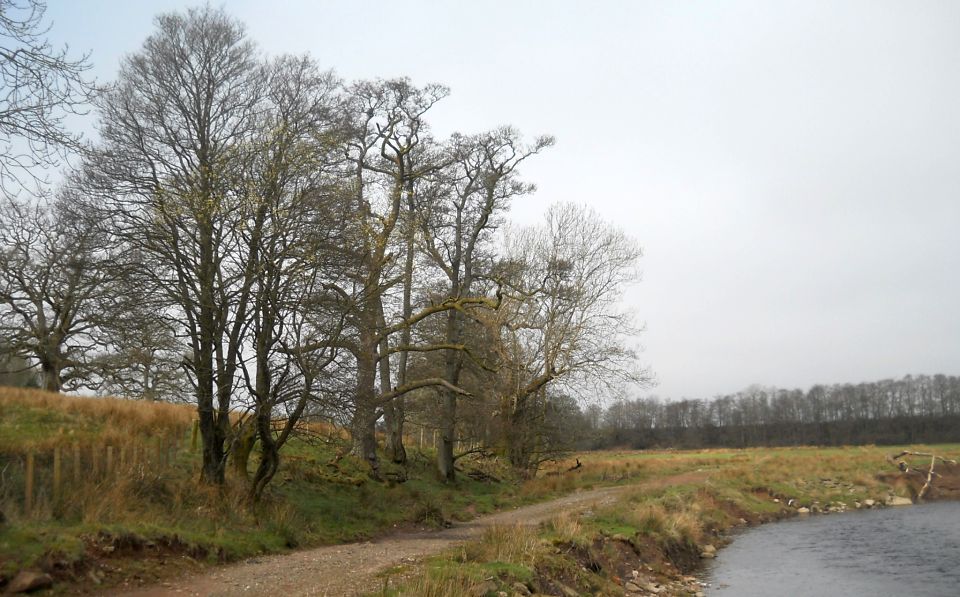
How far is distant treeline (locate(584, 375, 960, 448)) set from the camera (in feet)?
A: 237

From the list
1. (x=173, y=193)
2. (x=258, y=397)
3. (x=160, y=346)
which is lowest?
(x=258, y=397)

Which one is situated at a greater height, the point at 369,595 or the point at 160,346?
the point at 160,346

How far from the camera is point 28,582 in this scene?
25.8 feet

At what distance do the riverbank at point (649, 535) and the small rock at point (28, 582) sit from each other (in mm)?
3961

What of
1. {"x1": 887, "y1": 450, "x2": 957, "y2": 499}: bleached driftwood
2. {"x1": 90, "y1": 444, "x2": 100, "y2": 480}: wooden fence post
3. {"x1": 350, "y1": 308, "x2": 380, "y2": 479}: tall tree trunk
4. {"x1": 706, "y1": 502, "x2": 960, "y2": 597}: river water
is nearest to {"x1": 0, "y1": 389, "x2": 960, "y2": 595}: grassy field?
{"x1": 90, "y1": 444, "x2": 100, "y2": 480}: wooden fence post

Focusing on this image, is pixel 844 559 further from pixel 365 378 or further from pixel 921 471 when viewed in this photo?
pixel 921 471

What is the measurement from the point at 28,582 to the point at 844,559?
18650mm

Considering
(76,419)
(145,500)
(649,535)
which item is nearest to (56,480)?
(145,500)

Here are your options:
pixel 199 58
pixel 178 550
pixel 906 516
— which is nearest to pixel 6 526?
pixel 178 550

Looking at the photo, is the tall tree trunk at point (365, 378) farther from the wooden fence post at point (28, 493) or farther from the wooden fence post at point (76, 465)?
the wooden fence post at point (28, 493)

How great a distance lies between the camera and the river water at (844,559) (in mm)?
15219

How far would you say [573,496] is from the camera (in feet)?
87.1

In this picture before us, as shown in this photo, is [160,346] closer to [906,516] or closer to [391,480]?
[391,480]

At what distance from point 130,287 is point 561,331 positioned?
1820cm
